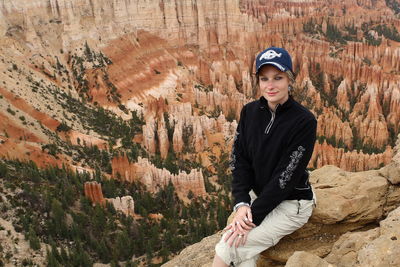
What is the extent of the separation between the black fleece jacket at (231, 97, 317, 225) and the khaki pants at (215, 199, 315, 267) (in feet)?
0.47

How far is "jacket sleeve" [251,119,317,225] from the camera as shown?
15.4 feet

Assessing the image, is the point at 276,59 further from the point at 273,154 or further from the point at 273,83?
the point at 273,154

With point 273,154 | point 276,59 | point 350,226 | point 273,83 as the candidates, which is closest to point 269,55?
point 276,59

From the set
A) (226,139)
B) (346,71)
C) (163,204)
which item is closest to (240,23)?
Result: (346,71)

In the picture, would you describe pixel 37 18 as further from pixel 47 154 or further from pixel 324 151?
pixel 324 151

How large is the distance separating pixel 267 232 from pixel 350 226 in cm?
214

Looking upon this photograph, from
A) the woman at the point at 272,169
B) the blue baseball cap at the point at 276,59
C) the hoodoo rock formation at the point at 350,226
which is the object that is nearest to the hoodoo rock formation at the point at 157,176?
the hoodoo rock formation at the point at 350,226

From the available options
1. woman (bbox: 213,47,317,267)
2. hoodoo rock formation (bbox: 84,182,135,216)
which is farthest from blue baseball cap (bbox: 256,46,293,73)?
hoodoo rock formation (bbox: 84,182,135,216)

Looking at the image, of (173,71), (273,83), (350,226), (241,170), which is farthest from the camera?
(173,71)

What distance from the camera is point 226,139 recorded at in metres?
42.9

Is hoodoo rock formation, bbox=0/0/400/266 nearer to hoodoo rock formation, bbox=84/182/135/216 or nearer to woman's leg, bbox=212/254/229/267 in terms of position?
hoodoo rock formation, bbox=84/182/135/216

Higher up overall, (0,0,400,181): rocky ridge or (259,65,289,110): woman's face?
(259,65,289,110): woman's face

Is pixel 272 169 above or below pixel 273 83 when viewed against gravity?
below

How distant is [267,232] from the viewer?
4926 millimetres
